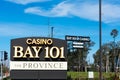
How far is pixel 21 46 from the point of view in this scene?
30703mm

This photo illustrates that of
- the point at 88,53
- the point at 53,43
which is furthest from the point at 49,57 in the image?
the point at 88,53

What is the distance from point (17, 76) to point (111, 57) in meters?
118

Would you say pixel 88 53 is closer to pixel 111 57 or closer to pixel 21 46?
pixel 111 57

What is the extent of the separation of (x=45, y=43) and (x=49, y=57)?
1.18 meters

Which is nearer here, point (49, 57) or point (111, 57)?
point (49, 57)

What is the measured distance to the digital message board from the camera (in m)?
30.7

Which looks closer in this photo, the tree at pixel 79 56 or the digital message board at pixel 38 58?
the digital message board at pixel 38 58

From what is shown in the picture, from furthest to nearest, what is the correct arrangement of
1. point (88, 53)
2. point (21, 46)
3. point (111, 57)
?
point (111, 57), point (88, 53), point (21, 46)

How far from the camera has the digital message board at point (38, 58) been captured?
30734 mm

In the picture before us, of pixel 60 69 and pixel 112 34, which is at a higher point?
pixel 112 34

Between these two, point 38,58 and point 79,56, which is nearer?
point 38,58

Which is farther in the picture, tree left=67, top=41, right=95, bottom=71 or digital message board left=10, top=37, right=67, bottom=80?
tree left=67, top=41, right=95, bottom=71

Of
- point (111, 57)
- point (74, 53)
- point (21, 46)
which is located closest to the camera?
point (21, 46)

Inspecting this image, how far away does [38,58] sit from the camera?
30984 mm
